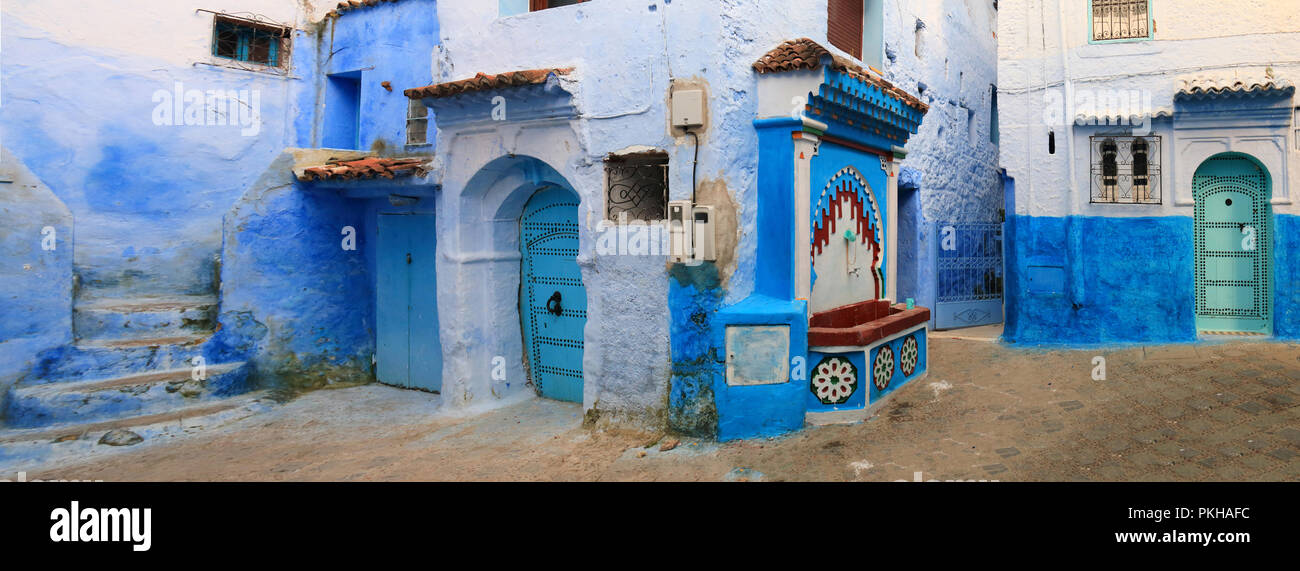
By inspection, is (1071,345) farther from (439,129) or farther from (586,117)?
(439,129)

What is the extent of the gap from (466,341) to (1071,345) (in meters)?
7.75

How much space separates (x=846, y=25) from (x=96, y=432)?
8.88m

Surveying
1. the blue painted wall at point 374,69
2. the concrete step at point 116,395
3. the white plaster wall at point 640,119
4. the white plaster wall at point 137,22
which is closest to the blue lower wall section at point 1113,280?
the white plaster wall at point 640,119

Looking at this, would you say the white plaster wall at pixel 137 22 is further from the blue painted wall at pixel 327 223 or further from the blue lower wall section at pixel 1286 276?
the blue lower wall section at pixel 1286 276

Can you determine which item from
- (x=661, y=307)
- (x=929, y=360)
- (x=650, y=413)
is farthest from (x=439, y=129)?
(x=929, y=360)

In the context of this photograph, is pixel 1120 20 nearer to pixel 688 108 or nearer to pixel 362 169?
pixel 688 108

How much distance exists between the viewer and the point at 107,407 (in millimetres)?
7957

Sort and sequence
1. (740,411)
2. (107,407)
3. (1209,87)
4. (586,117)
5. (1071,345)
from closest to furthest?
(740,411)
(586,117)
(107,407)
(1209,87)
(1071,345)

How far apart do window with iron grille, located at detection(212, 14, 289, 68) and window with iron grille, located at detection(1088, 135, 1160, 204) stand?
10.8m

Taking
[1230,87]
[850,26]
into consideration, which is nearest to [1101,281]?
[1230,87]

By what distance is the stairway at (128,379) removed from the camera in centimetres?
767

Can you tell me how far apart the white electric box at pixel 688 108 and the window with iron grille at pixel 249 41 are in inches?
250

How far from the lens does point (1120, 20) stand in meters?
10.0

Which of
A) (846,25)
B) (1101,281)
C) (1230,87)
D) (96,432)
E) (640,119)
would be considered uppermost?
(846,25)
